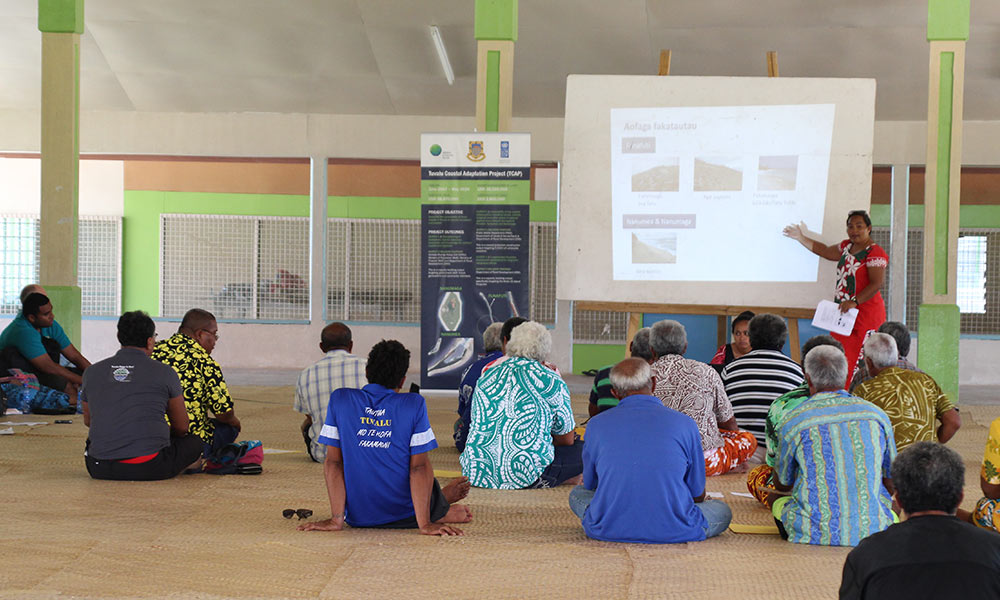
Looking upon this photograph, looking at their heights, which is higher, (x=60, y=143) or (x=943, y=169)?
(x=60, y=143)

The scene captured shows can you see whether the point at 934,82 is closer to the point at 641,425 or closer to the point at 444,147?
the point at 444,147

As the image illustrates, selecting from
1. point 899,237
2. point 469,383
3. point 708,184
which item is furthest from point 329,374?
point 899,237

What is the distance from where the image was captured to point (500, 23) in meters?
8.58

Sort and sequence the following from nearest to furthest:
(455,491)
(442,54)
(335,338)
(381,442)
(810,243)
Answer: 1. (381,442)
2. (455,491)
3. (335,338)
4. (810,243)
5. (442,54)

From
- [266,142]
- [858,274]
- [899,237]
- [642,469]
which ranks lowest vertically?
[642,469]

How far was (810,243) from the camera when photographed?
7.64 m

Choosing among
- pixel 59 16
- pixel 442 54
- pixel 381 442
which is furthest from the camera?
pixel 442 54

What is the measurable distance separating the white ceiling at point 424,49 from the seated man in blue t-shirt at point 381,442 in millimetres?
6821

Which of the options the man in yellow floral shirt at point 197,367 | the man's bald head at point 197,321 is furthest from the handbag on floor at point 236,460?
the man's bald head at point 197,321

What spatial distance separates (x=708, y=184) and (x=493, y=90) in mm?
2036

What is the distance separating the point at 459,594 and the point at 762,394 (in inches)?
108

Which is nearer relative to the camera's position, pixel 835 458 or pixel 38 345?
pixel 835 458

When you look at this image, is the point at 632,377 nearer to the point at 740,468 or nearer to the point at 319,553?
the point at 319,553

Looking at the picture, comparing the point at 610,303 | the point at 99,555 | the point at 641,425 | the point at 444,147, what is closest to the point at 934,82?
the point at 610,303
